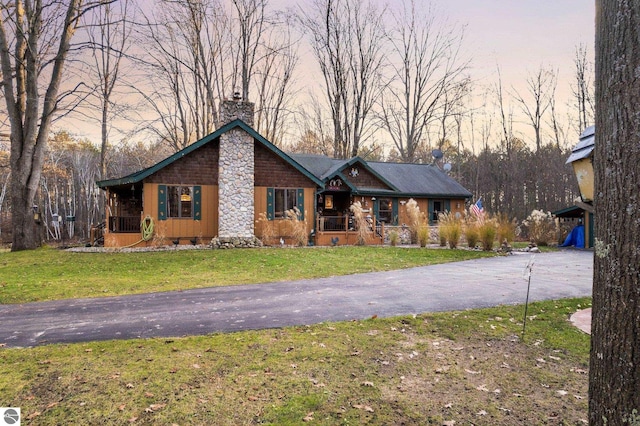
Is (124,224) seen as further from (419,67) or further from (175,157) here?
(419,67)

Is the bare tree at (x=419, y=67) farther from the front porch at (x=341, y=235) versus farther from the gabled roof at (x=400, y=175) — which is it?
the front porch at (x=341, y=235)

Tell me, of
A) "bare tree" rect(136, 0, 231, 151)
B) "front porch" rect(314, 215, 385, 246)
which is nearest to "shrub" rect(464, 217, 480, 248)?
"front porch" rect(314, 215, 385, 246)

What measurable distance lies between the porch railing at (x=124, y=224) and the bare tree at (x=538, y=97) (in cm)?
2583

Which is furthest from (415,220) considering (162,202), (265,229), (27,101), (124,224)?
(27,101)

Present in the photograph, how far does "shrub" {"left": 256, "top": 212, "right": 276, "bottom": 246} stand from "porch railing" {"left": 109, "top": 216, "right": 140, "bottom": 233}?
4.92 m

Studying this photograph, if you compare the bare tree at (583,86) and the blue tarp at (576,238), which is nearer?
the blue tarp at (576,238)

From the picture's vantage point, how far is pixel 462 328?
4.94m

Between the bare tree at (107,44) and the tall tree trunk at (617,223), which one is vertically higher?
the bare tree at (107,44)

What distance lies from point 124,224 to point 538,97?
27.5 m

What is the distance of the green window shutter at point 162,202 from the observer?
15516 millimetres

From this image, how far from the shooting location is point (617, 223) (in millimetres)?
1825

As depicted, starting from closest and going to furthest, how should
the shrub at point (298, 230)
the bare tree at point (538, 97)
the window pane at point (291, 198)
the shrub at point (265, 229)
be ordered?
the shrub at point (298, 230)
the shrub at point (265, 229)
the window pane at point (291, 198)
the bare tree at point (538, 97)

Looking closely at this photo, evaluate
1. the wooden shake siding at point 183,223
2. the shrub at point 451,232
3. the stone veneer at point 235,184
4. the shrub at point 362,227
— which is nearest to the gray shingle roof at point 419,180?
the shrub at point 362,227

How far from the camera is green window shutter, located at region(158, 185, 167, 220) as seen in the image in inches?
611
